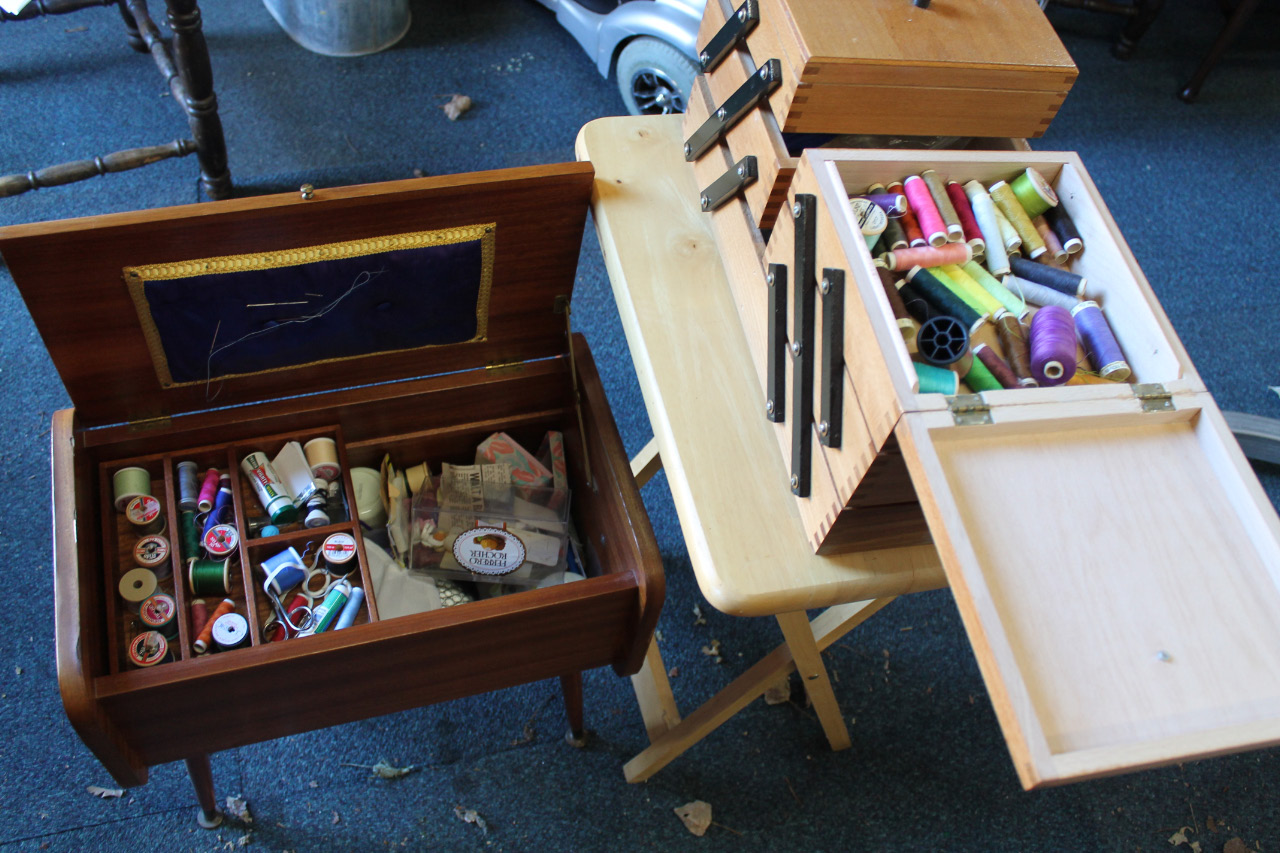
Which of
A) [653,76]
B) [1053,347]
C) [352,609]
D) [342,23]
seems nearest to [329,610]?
[352,609]

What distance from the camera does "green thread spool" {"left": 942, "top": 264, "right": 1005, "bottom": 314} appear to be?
0.93 m

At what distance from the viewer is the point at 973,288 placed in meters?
0.94

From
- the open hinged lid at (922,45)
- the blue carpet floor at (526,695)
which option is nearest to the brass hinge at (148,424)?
the blue carpet floor at (526,695)

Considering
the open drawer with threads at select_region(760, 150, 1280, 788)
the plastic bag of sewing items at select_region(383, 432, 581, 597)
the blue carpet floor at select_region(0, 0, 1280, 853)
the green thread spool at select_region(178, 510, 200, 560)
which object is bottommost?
the blue carpet floor at select_region(0, 0, 1280, 853)

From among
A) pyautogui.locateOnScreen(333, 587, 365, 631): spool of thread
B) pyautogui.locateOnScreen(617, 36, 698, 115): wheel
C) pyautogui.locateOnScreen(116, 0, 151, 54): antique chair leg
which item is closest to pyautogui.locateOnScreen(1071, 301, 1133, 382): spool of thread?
pyautogui.locateOnScreen(333, 587, 365, 631): spool of thread

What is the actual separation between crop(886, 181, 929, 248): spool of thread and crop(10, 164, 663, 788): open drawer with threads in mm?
361

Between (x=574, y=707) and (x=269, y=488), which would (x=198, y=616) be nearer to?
(x=269, y=488)

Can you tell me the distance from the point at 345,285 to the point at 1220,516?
91 centimetres

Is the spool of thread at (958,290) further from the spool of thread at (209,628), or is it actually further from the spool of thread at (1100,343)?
the spool of thread at (209,628)

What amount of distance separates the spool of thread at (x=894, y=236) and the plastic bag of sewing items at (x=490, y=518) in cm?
56

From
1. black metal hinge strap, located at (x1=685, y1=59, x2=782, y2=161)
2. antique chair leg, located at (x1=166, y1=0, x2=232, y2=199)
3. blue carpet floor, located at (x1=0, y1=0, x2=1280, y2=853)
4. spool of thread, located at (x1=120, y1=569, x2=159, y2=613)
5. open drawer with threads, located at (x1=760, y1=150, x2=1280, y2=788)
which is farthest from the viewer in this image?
antique chair leg, located at (x1=166, y1=0, x2=232, y2=199)

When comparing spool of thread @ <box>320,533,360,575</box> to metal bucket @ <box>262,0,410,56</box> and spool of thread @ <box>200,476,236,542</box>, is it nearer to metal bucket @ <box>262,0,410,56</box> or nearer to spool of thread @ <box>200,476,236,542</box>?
spool of thread @ <box>200,476,236,542</box>

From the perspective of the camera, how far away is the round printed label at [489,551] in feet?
4.02

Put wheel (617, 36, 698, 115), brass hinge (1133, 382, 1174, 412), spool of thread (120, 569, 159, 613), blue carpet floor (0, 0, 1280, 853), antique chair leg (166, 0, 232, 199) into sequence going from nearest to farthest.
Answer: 1. brass hinge (1133, 382, 1174, 412)
2. spool of thread (120, 569, 159, 613)
3. blue carpet floor (0, 0, 1280, 853)
4. antique chair leg (166, 0, 232, 199)
5. wheel (617, 36, 698, 115)
